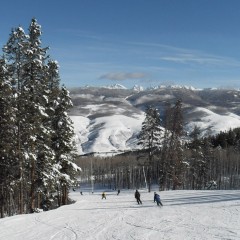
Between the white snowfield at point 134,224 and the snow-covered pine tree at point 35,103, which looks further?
the snow-covered pine tree at point 35,103

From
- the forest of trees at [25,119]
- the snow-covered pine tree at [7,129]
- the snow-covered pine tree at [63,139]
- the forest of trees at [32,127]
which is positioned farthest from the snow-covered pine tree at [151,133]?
the snow-covered pine tree at [7,129]

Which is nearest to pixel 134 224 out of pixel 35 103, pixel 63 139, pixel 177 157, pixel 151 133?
pixel 35 103

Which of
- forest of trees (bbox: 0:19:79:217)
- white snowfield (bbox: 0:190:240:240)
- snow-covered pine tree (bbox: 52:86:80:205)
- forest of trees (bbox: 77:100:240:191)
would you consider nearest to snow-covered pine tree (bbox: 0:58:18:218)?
forest of trees (bbox: 0:19:79:217)

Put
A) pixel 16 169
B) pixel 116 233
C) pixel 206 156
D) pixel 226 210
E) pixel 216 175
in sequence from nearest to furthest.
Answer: pixel 116 233
pixel 226 210
pixel 16 169
pixel 206 156
pixel 216 175

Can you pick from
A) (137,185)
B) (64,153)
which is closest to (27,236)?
(64,153)

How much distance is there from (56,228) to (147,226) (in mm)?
5784

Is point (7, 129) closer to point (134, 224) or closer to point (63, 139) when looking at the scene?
point (63, 139)

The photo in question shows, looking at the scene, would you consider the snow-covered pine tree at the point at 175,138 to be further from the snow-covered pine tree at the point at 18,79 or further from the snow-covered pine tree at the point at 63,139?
the snow-covered pine tree at the point at 18,79

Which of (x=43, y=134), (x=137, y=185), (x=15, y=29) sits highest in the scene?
(x=15, y=29)

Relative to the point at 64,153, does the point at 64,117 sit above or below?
above

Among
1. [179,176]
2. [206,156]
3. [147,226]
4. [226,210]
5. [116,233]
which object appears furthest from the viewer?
[206,156]

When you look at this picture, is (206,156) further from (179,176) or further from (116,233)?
(116,233)

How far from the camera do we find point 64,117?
41500 millimetres

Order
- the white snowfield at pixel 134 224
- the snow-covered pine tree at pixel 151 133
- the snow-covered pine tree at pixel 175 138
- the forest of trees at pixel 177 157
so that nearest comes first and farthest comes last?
the white snowfield at pixel 134 224 < the snow-covered pine tree at pixel 151 133 < the forest of trees at pixel 177 157 < the snow-covered pine tree at pixel 175 138
